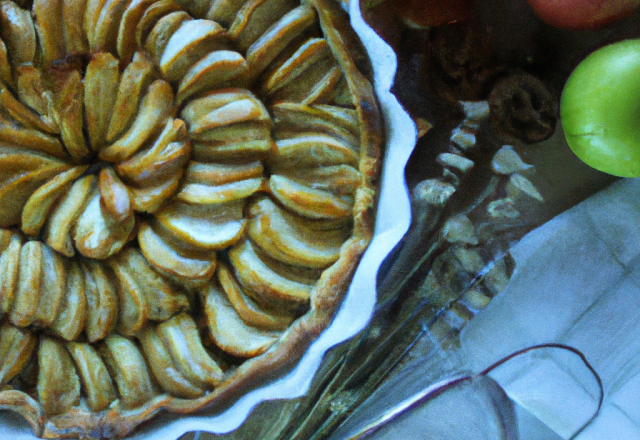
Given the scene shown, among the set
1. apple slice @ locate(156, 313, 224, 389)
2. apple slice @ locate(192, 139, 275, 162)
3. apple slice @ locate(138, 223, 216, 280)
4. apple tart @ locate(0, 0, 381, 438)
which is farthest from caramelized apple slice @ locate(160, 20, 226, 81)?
apple slice @ locate(156, 313, 224, 389)

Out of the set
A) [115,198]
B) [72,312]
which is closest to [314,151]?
[115,198]

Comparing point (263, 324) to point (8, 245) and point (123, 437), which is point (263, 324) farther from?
point (8, 245)

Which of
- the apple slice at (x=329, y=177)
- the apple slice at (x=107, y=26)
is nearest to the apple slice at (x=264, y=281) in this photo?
the apple slice at (x=329, y=177)

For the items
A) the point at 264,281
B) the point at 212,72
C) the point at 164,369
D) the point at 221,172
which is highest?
the point at 212,72

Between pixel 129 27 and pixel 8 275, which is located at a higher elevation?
pixel 129 27

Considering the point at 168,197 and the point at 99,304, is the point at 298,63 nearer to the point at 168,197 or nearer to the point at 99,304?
the point at 168,197

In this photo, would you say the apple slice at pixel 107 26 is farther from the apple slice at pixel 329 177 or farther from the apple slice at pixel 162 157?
the apple slice at pixel 329 177
